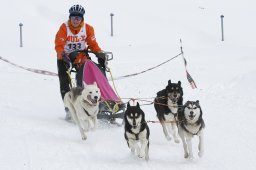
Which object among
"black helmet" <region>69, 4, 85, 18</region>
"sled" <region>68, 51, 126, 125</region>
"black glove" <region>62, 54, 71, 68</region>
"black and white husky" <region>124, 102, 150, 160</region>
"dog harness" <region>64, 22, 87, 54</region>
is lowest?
"black and white husky" <region>124, 102, 150, 160</region>

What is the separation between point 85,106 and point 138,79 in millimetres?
5460

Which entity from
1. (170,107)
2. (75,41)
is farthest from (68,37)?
(170,107)

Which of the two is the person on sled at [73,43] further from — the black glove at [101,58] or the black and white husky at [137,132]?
the black and white husky at [137,132]

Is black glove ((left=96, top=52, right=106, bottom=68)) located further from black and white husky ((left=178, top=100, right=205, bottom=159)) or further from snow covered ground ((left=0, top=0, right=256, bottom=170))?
black and white husky ((left=178, top=100, right=205, bottom=159))

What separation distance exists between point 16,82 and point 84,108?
4.88 meters

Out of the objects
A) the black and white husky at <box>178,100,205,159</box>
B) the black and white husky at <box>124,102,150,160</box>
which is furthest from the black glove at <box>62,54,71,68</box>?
the black and white husky at <box>178,100,205,159</box>

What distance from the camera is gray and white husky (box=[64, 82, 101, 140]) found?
6.36m

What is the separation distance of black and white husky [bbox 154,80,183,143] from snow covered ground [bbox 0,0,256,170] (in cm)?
19

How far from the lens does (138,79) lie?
38.9ft

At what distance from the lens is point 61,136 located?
21.4ft

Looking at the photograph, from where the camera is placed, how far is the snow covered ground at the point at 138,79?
18.9ft

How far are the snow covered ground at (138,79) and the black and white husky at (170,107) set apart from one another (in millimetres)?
191

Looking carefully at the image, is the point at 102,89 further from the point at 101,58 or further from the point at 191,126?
the point at 191,126

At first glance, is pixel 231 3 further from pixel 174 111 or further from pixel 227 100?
pixel 174 111
